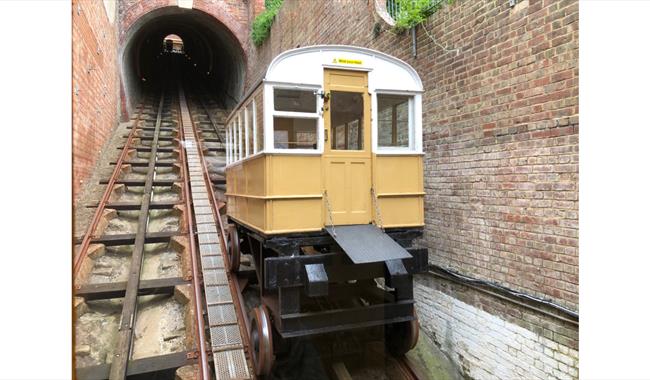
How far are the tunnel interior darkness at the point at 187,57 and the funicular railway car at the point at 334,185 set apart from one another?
41.7ft

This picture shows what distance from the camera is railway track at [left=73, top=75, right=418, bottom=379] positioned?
404 cm

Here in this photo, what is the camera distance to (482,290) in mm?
4395

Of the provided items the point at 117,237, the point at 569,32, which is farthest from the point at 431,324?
the point at 117,237

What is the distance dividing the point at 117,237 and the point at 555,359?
241 inches

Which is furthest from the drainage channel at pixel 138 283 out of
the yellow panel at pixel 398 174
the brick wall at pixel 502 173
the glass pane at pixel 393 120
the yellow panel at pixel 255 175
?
the brick wall at pixel 502 173

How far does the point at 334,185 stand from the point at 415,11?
119 inches

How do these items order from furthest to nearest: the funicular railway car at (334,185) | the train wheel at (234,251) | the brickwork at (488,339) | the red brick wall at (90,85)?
the red brick wall at (90,85)
the train wheel at (234,251)
the funicular railway car at (334,185)
the brickwork at (488,339)

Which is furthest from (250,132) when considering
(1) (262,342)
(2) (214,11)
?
(2) (214,11)

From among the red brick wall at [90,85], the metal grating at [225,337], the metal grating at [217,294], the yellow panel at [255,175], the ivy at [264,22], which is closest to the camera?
the yellow panel at [255,175]

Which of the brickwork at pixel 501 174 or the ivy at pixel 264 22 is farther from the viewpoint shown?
the ivy at pixel 264 22

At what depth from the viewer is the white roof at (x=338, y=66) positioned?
387 cm

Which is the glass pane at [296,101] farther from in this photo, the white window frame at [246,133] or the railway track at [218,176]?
the railway track at [218,176]

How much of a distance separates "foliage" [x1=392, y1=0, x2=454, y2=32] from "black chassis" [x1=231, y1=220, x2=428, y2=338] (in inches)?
121

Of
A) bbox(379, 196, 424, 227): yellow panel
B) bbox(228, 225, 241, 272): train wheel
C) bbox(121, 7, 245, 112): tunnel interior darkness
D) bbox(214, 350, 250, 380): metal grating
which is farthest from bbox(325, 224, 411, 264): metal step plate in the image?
bbox(121, 7, 245, 112): tunnel interior darkness
